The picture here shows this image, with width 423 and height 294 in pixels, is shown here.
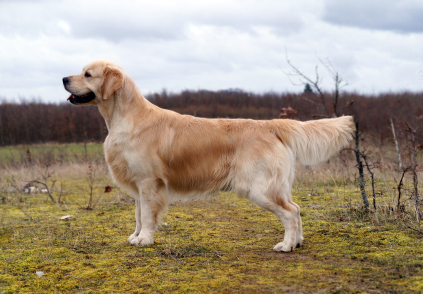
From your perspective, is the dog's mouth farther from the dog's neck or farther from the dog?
the dog's neck

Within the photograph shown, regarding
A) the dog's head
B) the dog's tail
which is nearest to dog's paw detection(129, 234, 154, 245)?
the dog's head

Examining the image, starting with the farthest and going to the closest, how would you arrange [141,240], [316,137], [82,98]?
[82,98] < [141,240] < [316,137]

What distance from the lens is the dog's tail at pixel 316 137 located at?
476cm

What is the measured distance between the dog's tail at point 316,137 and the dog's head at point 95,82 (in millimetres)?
2033

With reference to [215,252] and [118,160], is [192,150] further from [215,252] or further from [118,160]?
[215,252]

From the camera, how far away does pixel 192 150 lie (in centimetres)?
493

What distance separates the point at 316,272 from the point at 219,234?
1905 mm

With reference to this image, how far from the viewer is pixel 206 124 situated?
5.04m

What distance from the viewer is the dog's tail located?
4.76 m

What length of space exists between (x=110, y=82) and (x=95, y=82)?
210 mm

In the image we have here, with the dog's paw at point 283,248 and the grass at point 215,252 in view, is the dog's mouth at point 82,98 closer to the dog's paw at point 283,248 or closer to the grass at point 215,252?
the grass at point 215,252

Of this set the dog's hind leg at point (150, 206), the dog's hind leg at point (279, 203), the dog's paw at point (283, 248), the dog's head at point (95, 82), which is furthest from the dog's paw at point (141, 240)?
the dog's head at point (95, 82)

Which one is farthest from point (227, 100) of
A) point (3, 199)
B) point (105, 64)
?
point (105, 64)

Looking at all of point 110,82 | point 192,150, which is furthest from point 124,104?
point 192,150
